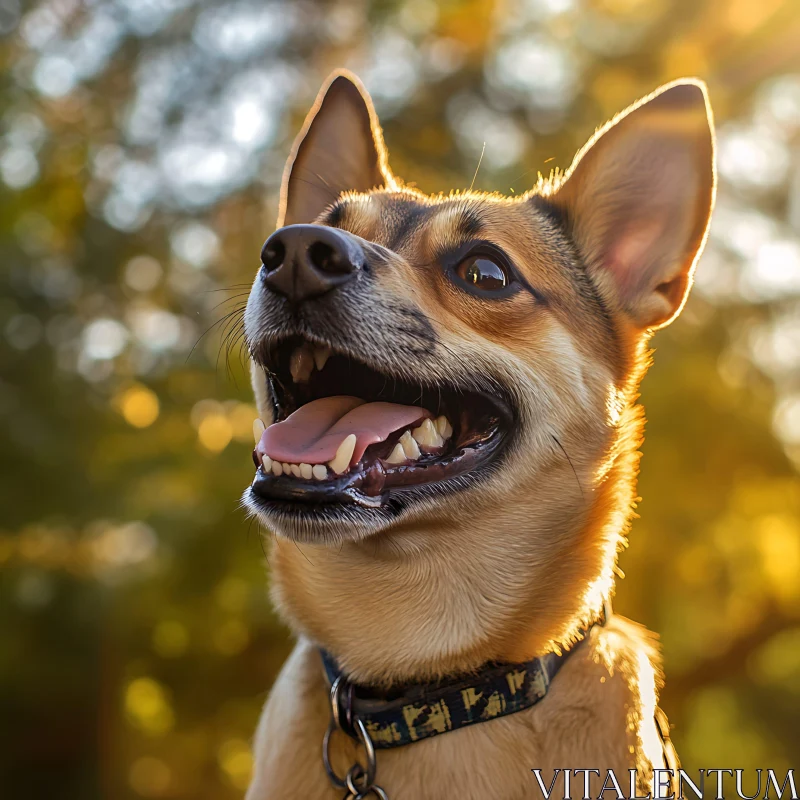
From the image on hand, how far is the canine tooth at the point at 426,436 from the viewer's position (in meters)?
2.60

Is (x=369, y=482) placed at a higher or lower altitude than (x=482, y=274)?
lower

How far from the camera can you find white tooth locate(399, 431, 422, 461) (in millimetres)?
2512

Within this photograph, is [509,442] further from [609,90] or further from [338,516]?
[609,90]

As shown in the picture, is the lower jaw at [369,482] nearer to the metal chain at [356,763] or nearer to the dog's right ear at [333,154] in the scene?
the metal chain at [356,763]

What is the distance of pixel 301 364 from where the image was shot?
8.86 ft

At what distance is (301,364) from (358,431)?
39 cm

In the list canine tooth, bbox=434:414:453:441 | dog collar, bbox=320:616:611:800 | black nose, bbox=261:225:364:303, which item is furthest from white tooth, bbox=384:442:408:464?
dog collar, bbox=320:616:611:800

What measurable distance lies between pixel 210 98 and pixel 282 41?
46.7 inches

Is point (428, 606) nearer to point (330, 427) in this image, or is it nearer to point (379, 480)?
point (379, 480)

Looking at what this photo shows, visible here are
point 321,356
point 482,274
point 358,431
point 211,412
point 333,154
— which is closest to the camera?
point 358,431

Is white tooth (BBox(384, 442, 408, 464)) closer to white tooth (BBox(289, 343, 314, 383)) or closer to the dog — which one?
the dog

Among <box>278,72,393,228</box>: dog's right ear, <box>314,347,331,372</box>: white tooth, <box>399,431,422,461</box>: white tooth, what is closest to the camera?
<box>399,431,422,461</box>: white tooth

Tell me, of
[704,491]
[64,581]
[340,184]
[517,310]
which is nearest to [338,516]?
[517,310]

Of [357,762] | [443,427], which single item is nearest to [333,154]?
[443,427]
